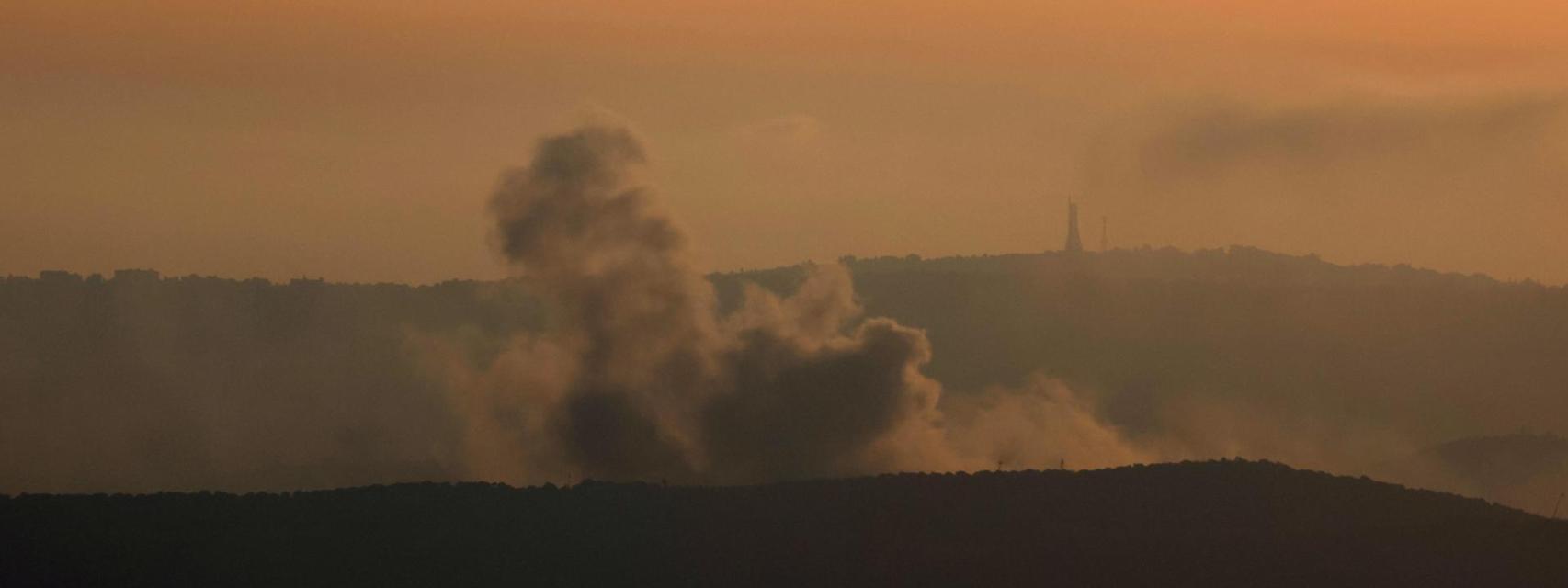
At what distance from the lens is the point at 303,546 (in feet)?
310

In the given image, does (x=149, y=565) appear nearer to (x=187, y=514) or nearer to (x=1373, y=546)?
(x=187, y=514)

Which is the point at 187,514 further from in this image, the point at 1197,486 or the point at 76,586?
the point at 1197,486

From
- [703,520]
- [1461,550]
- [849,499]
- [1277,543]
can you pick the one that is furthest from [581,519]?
[1461,550]

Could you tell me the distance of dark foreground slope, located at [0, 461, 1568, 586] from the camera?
9294 cm

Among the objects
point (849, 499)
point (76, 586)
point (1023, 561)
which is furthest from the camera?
point (849, 499)

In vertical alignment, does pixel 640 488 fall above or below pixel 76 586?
above

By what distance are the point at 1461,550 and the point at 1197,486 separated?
12371 millimetres

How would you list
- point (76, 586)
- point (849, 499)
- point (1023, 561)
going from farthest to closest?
point (849, 499), point (1023, 561), point (76, 586)

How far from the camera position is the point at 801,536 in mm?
99500

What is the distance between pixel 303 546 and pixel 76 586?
8706 mm

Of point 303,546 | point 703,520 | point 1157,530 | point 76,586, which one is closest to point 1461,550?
point 1157,530

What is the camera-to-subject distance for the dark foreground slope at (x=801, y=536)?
305 ft

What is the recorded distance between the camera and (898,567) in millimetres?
94750

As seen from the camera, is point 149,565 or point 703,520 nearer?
point 149,565
